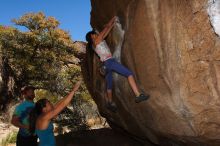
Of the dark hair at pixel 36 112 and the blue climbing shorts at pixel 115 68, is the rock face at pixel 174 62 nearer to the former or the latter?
the blue climbing shorts at pixel 115 68

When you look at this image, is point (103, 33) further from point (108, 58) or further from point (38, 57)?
point (38, 57)

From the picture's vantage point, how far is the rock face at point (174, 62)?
6.08 metres

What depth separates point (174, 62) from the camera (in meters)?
6.40

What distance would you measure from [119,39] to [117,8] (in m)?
0.66

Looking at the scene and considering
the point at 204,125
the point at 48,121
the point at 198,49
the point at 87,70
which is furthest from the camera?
the point at 87,70

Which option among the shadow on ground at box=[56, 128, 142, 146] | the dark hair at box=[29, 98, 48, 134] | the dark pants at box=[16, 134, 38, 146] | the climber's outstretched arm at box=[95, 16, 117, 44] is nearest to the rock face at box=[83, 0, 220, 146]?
the climber's outstretched arm at box=[95, 16, 117, 44]

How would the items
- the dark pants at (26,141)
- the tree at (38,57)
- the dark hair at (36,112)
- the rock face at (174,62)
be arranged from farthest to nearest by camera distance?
→ the tree at (38,57) → the dark pants at (26,141) → the rock face at (174,62) → the dark hair at (36,112)

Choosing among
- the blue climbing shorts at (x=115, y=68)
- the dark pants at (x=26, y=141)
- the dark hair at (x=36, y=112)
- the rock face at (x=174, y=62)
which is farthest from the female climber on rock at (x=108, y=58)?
the dark pants at (x=26, y=141)

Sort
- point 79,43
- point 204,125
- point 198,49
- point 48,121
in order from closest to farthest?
point 48,121 → point 198,49 → point 204,125 → point 79,43

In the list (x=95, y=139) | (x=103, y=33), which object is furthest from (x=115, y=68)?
(x=95, y=139)

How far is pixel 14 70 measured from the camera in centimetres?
2119

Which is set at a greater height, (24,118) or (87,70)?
(87,70)

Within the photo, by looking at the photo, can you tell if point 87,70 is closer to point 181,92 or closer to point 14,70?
point 181,92

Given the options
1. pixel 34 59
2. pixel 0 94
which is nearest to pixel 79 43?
pixel 34 59
